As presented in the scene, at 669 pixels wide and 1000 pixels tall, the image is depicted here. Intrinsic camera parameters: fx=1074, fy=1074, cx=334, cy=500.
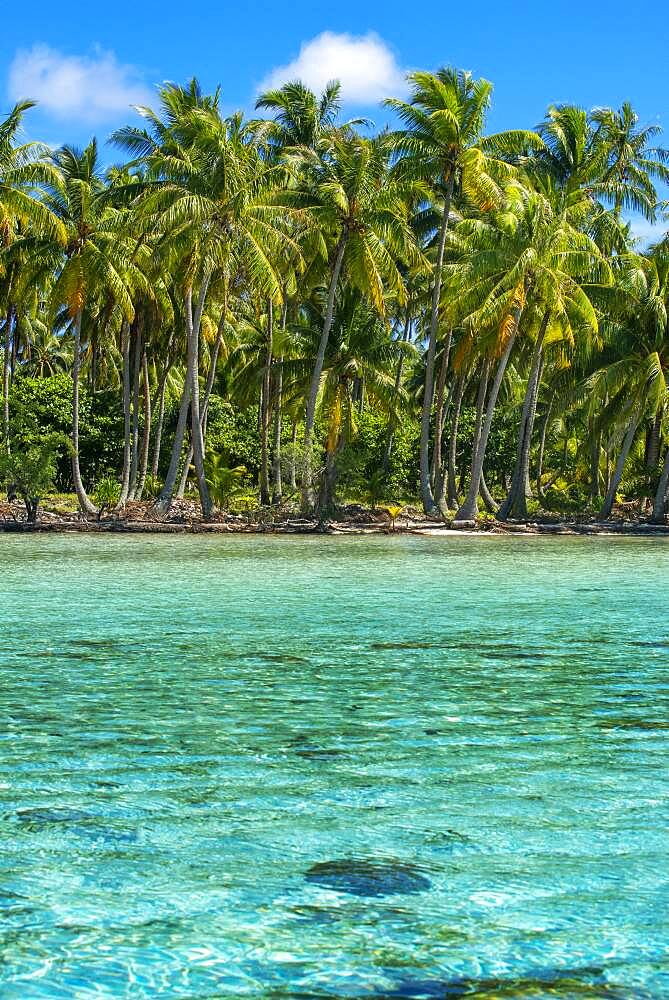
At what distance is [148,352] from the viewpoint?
37.2 m

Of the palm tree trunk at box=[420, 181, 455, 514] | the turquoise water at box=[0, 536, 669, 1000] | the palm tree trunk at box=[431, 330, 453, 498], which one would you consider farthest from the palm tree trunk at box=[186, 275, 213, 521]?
the turquoise water at box=[0, 536, 669, 1000]

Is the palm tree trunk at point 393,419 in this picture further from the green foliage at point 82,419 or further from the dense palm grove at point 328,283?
the green foliage at point 82,419

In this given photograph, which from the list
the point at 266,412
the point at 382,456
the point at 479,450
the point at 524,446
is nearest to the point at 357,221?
the point at 266,412

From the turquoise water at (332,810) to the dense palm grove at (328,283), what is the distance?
1891 centimetres

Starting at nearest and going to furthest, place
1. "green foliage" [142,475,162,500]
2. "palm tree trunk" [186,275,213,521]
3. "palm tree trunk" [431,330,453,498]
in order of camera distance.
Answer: "palm tree trunk" [186,275,213,521] → "palm tree trunk" [431,330,453,498] → "green foliage" [142,475,162,500]

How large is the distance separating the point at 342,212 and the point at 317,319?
427 centimetres

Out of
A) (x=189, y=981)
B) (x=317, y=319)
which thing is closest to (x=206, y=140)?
(x=317, y=319)

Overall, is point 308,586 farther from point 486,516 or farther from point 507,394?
point 507,394

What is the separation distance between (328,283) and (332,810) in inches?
1180

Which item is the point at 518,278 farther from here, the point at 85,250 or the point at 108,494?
the point at 108,494

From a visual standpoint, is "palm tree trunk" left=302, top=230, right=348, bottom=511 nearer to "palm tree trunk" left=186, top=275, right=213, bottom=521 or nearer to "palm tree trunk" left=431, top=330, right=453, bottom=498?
"palm tree trunk" left=186, top=275, right=213, bottom=521

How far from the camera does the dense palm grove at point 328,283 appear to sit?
28.4 metres

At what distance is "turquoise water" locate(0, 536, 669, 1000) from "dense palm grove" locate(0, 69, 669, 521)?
62.0 ft

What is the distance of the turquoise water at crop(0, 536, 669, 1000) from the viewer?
3438 mm
